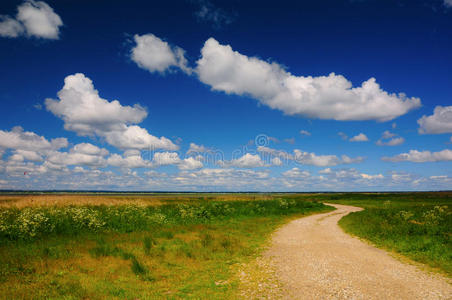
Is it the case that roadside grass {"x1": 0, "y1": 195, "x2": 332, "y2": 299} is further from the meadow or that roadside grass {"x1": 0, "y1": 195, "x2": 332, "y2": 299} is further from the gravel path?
the gravel path

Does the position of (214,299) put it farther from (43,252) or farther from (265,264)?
(43,252)

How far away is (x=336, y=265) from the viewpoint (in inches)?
470

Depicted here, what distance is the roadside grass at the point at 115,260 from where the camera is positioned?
913 centimetres

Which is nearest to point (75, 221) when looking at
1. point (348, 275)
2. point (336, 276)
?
point (336, 276)

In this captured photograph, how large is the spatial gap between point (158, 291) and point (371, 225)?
21.2m

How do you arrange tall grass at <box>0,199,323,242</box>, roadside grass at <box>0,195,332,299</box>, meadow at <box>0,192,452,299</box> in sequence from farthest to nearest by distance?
tall grass at <box>0,199,323,242</box>, meadow at <box>0,192,452,299</box>, roadside grass at <box>0,195,332,299</box>

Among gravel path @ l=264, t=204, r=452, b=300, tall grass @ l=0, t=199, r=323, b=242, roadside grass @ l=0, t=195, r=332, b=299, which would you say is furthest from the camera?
tall grass @ l=0, t=199, r=323, b=242

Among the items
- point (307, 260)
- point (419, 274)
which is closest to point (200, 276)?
point (307, 260)

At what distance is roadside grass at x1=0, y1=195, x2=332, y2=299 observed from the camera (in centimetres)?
913

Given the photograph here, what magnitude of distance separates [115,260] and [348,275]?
1088 centimetres

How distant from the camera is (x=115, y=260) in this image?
1254 cm

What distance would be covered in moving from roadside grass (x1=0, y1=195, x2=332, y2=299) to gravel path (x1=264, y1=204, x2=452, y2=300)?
216 centimetres

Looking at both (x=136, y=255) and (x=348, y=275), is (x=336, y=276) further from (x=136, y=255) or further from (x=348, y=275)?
(x=136, y=255)

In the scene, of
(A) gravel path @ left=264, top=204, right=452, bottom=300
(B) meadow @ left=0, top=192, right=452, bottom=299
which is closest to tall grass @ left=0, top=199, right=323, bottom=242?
(B) meadow @ left=0, top=192, right=452, bottom=299
